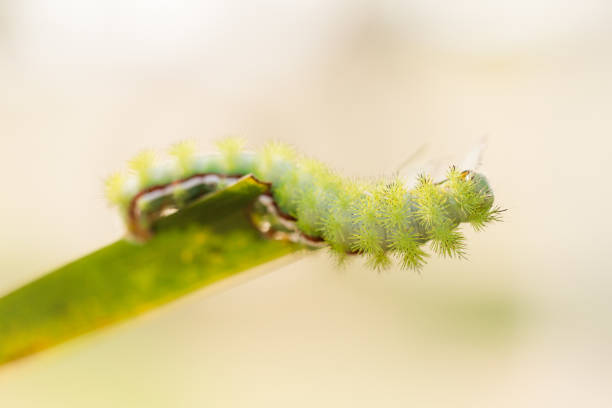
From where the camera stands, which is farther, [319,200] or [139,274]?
[319,200]

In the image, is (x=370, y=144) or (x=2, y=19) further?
(x=370, y=144)

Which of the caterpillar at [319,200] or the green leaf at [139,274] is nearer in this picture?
the green leaf at [139,274]

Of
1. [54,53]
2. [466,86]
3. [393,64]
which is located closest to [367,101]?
[393,64]

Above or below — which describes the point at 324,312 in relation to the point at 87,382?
above

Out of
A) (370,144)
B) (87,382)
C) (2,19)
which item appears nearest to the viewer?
(87,382)

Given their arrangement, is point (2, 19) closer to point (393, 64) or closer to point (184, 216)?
point (393, 64)
